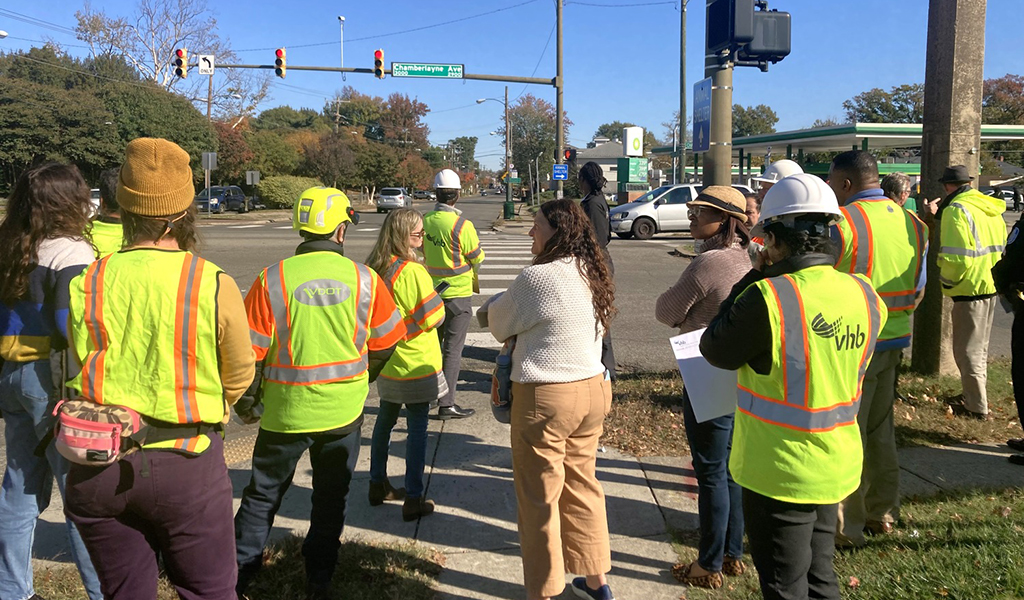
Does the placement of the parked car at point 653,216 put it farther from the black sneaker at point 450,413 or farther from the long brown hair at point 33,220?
the long brown hair at point 33,220

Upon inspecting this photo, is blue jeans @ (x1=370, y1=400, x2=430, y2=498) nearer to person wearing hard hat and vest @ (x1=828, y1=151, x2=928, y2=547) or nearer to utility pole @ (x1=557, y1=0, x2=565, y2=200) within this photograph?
person wearing hard hat and vest @ (x1=828, y1=151, x2=928, y2=547)

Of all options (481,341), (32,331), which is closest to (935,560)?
(32,331)

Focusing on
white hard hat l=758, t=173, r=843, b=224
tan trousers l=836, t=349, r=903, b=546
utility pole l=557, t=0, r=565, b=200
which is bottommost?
tan trousers l=836, t=349, r=903, b=546

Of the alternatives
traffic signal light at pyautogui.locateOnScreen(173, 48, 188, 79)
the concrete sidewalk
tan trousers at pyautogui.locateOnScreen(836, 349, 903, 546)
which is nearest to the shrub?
traffic signal light at pyautogui.locateOnScreen(173, 48, 188, 79)

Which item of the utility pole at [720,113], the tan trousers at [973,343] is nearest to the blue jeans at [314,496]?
the utility pole at [720,113]

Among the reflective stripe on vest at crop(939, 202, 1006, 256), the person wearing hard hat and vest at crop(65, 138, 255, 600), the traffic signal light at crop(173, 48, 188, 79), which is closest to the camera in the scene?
the person wearing hard hat and vest at crop(65, 138, 255, 600)

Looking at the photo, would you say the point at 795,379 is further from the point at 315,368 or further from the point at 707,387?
the point at 315,368

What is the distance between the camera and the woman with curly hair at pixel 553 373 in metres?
3.12

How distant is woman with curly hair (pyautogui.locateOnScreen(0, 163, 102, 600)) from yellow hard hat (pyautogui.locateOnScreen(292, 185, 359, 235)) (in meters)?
0.87

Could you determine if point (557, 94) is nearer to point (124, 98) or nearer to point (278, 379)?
point (278, 379)

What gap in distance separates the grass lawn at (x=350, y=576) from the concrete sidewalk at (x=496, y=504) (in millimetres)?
111

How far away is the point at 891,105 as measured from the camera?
72.4 metres

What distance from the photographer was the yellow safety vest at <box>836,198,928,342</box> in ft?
12.5

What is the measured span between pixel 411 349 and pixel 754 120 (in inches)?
4339
